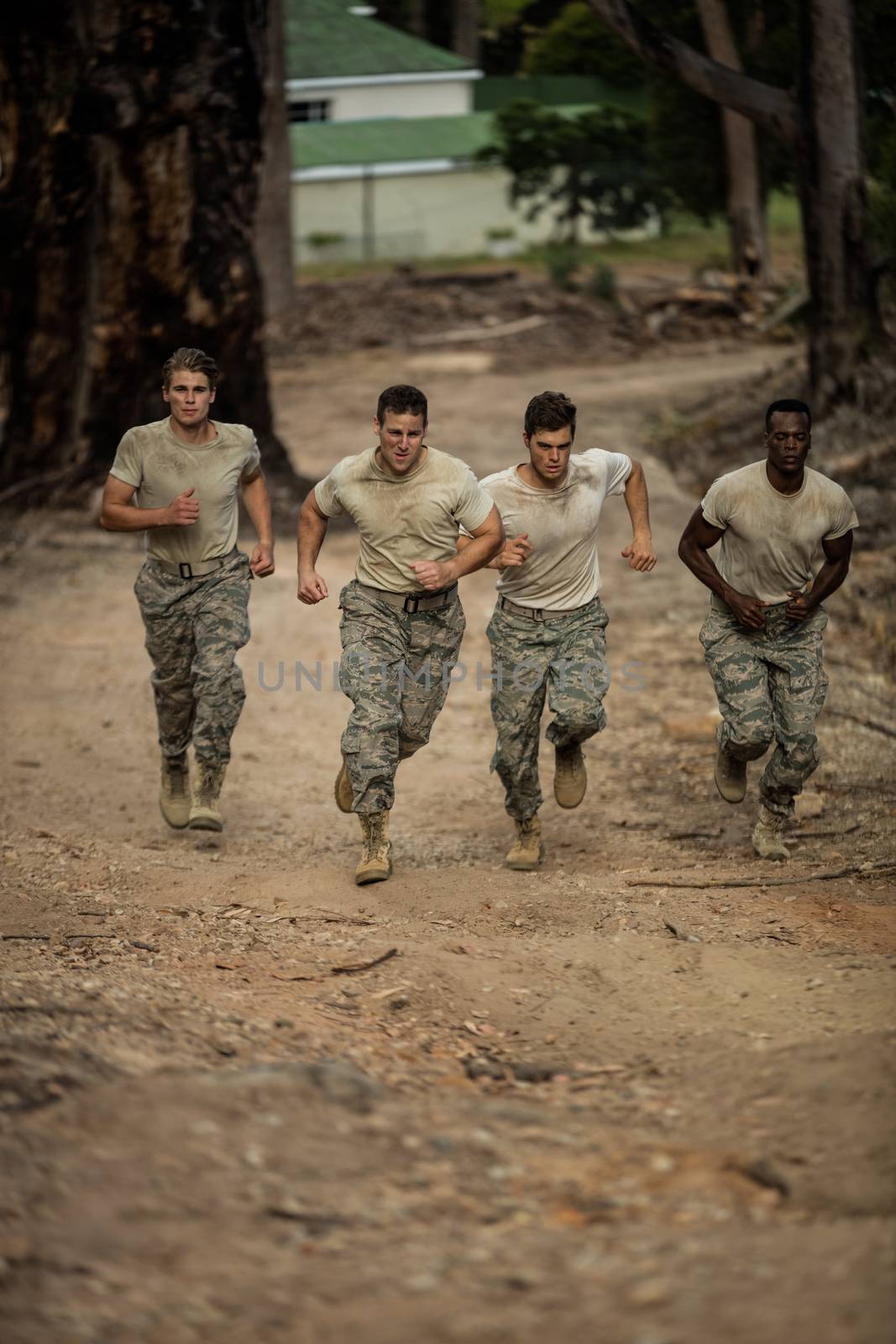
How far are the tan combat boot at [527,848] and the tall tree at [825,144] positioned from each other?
350 inches

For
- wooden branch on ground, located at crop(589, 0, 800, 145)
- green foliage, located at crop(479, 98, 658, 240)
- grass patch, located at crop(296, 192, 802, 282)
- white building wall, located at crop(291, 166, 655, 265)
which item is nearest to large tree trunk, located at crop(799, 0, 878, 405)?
wooden branch on ground, located at crop(589, 0, 800, 145)

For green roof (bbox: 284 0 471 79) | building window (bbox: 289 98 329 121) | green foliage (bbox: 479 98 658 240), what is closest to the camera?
green foliage (bbox: 479 98 658 240)

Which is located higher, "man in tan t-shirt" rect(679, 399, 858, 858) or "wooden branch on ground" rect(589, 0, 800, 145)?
"wooden branch on ground" rect(589, 0, 800, 145)

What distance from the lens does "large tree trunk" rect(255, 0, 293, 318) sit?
24.8 meters

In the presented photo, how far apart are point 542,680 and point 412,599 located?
633 mm

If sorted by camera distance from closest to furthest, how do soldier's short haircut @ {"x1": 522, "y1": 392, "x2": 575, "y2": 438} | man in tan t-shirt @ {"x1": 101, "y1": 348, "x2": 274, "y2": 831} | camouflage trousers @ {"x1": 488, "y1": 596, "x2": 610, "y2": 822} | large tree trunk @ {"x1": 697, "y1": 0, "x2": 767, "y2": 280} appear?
soldier's short haircut @ {"x1": 522, "y1": 392, "x2": 575, "y2": 438}, camouflage trousers @ {"x1": 488, "y1": 596, "x2": 610, "y2": 822}, man in tan t-shirt @ {"x1": 101, "y1": 348, "x2": 274, "y2": 831}, large tree trunk @ {"x1": 697, "y1": 0, "x2": 767, "y2": 280}

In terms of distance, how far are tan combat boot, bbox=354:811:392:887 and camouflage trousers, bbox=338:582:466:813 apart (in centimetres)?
8

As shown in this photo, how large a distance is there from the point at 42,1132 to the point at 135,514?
134 inches

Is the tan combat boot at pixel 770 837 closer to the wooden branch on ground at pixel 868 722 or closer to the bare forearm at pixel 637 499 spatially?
the bare forearm at pixel 637 499

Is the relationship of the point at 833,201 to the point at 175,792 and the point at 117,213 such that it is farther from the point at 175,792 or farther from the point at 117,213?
the point at 175,792

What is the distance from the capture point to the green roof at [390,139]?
37844mm

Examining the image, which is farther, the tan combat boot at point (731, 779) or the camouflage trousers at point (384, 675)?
the tan combat boot at point (731, 779)

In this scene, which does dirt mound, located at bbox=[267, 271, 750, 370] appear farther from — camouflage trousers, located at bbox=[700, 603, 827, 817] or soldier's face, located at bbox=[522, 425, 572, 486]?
soldier's face, located at bbox=[522, 425, 572, 486]

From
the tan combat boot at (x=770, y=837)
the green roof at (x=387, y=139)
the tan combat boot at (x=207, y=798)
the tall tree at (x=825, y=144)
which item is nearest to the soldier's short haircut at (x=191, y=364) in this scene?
the tan combat boot at (x=207, y=798)
